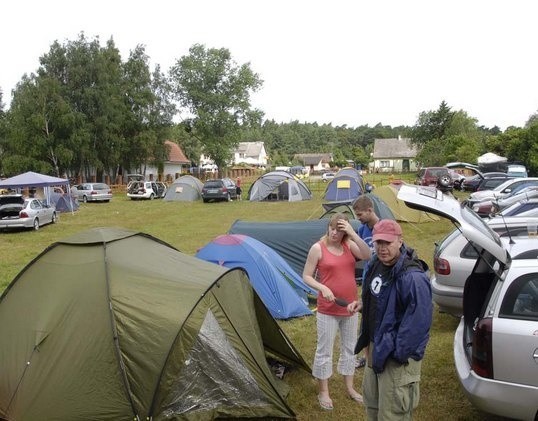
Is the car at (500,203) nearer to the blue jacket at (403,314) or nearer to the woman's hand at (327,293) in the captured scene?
the woman's hand at (327,293)

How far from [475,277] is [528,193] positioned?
11928 millimetres

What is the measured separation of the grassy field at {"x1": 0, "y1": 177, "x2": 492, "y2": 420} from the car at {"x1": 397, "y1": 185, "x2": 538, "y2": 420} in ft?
3.25

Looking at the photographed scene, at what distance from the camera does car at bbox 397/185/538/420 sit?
11.5 feet

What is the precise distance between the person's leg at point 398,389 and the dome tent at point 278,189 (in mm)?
25341

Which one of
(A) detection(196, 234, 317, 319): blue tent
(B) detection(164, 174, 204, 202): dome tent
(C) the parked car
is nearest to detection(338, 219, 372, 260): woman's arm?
(A) detection(196, 234, 317, 319): blue tent

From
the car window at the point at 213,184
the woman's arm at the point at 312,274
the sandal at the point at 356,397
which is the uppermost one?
the woman's arm at the point at 312,274

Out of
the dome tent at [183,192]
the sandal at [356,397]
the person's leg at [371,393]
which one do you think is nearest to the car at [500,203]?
the sandal at [356,397]

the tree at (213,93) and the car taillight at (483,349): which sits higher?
the tree at (213,93)

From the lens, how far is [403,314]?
3.01 meters

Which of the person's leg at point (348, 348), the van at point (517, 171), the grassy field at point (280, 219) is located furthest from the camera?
the van at point (517, 171)

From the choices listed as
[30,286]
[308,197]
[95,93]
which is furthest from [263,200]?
[30,286]

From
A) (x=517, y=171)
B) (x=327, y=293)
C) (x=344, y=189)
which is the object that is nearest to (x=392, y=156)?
(x=517, y=171)

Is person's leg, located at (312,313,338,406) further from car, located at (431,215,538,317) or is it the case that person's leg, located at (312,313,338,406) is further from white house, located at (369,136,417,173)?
white house, located at (369,136,417,173)

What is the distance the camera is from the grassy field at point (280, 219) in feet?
15.5
